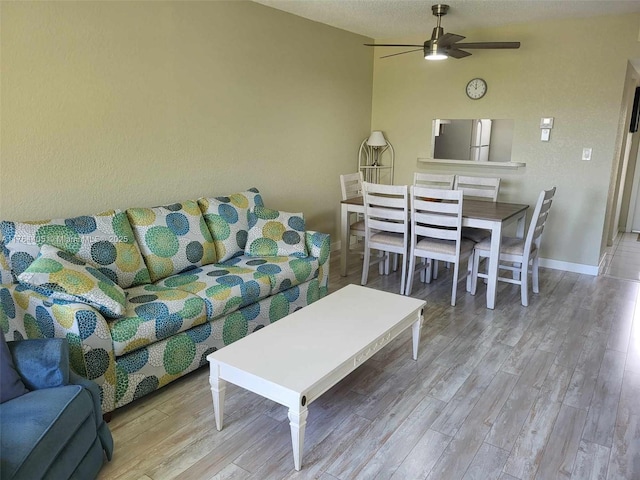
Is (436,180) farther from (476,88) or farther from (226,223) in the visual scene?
(226,223)

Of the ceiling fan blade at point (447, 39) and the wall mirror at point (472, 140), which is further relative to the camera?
the wall mirror at point (472, 140)

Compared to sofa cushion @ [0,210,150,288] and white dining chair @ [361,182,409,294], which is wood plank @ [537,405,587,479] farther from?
sofa cushion @ [0,210,150,288]

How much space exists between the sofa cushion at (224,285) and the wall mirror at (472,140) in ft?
10.0

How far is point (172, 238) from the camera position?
2.99m

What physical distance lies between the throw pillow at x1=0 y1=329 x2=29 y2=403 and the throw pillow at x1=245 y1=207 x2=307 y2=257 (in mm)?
1858

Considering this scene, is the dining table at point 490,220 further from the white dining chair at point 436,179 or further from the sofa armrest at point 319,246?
the sofa armrest at point 319,246

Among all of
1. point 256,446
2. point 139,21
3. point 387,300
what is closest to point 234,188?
point 139,21

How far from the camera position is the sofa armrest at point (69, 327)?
80.8 inches

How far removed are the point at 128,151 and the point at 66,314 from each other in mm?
1409

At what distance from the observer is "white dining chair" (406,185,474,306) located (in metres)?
3.60

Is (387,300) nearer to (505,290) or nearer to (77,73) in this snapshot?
(505,290)

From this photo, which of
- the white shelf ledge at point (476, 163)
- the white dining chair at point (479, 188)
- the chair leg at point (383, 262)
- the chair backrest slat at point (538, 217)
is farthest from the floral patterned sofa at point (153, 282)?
the white shelf ledge at point (476, 163)

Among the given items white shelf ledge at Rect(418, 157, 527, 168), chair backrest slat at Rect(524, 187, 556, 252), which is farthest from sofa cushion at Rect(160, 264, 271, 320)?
white shelf ledge at Rect(418, 157, 527, 168)

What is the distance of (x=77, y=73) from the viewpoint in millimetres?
2764
